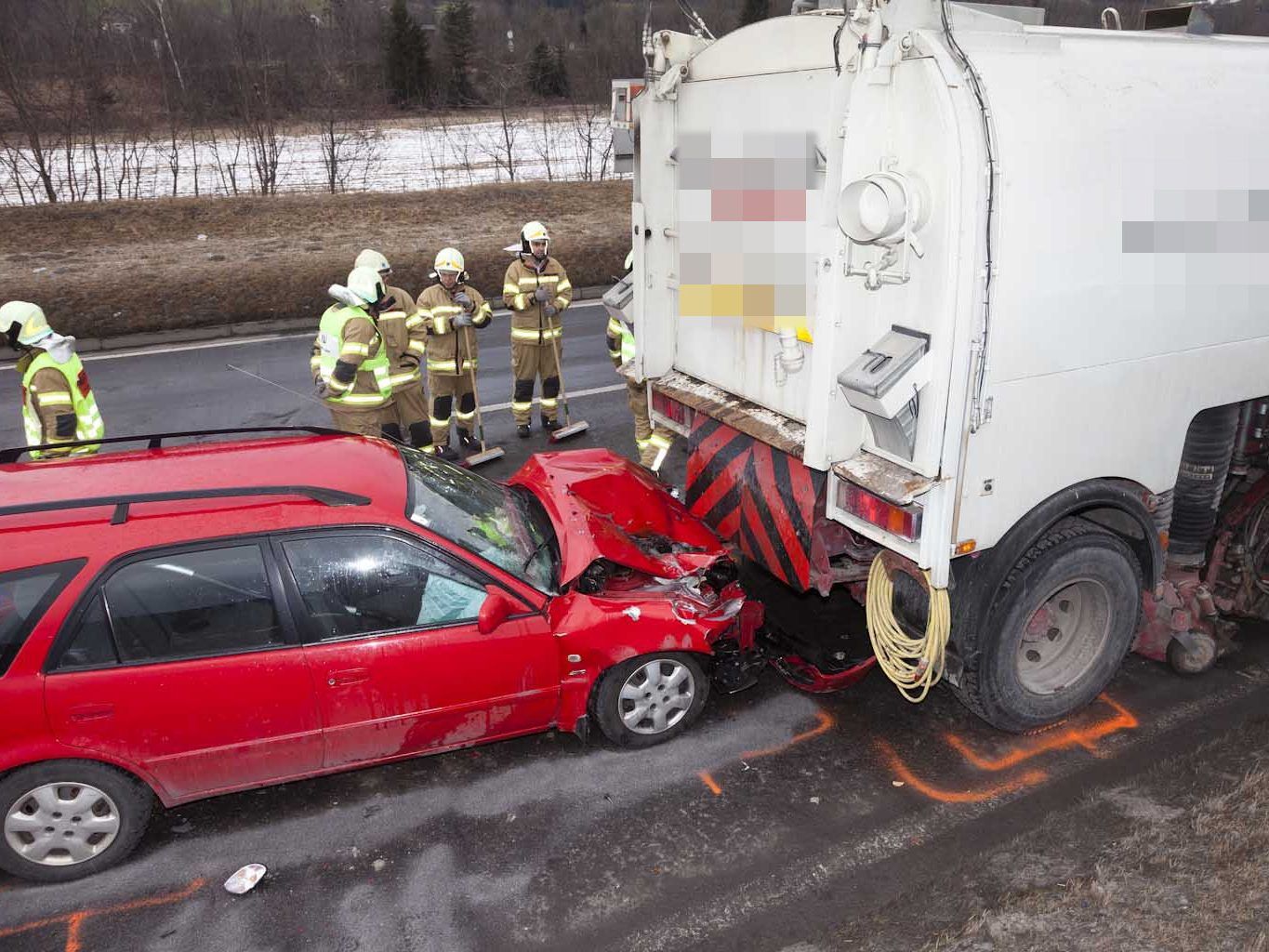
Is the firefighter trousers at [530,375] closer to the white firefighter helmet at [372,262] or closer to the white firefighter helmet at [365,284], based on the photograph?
the white firefighter helmet at [372,262]

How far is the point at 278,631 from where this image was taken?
4102 mm

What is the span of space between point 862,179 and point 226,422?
7.91 meters

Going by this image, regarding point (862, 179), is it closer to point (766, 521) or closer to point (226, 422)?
point (766, 521)

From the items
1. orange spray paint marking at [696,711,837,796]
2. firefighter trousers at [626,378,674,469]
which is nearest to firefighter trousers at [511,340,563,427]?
firefighter trousers at [626,378,674,469]

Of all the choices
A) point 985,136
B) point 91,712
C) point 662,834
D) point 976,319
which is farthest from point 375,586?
point 985,136

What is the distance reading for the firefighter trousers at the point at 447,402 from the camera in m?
9.13

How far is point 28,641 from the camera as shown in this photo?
3.82 meters

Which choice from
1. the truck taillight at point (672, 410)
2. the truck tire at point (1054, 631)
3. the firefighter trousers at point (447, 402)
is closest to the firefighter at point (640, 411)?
the truck taillight at point (672, 410)

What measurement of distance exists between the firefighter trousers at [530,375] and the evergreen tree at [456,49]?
24155 mm

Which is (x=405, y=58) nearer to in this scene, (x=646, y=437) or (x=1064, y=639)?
(x=646, y=437)

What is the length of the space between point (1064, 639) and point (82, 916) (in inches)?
187

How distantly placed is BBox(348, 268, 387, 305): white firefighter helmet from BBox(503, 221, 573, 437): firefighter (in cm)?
231

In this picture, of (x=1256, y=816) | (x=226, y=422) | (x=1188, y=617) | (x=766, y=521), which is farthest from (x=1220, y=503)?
(x=226, y=422)

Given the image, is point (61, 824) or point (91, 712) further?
point (61, 824)
